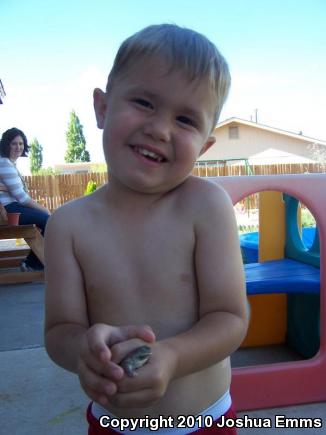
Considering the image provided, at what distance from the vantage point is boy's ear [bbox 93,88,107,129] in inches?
40.3

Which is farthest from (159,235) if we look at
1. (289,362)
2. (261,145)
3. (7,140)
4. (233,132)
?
(261,145)

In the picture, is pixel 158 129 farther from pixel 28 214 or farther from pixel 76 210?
pixel 28 214

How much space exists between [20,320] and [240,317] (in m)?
2.82

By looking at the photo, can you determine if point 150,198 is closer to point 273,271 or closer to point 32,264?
point 273,271

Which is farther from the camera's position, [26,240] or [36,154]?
[36,154]

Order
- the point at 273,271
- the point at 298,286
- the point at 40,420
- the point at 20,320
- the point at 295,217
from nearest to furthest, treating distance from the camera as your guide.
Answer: the point at 40,420 → the point at 298,286 → the point at 273,271 → the point at 295,217 → the point at 20,320

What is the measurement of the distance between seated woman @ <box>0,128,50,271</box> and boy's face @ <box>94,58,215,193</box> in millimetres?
3983

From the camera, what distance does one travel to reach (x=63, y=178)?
50.4ft

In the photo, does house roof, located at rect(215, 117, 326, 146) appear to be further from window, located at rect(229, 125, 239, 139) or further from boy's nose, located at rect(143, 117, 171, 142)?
boy's nose, located at rect(143, 117, 171, 142)

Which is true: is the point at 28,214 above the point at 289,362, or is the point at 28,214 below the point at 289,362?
above

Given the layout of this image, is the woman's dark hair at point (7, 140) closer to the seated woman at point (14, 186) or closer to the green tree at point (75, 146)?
the seated woman at point (14, 186)

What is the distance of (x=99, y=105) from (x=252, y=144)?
87.8ft

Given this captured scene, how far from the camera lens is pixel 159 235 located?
997mm

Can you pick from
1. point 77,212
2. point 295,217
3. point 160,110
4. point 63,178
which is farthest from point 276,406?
point 63,178
